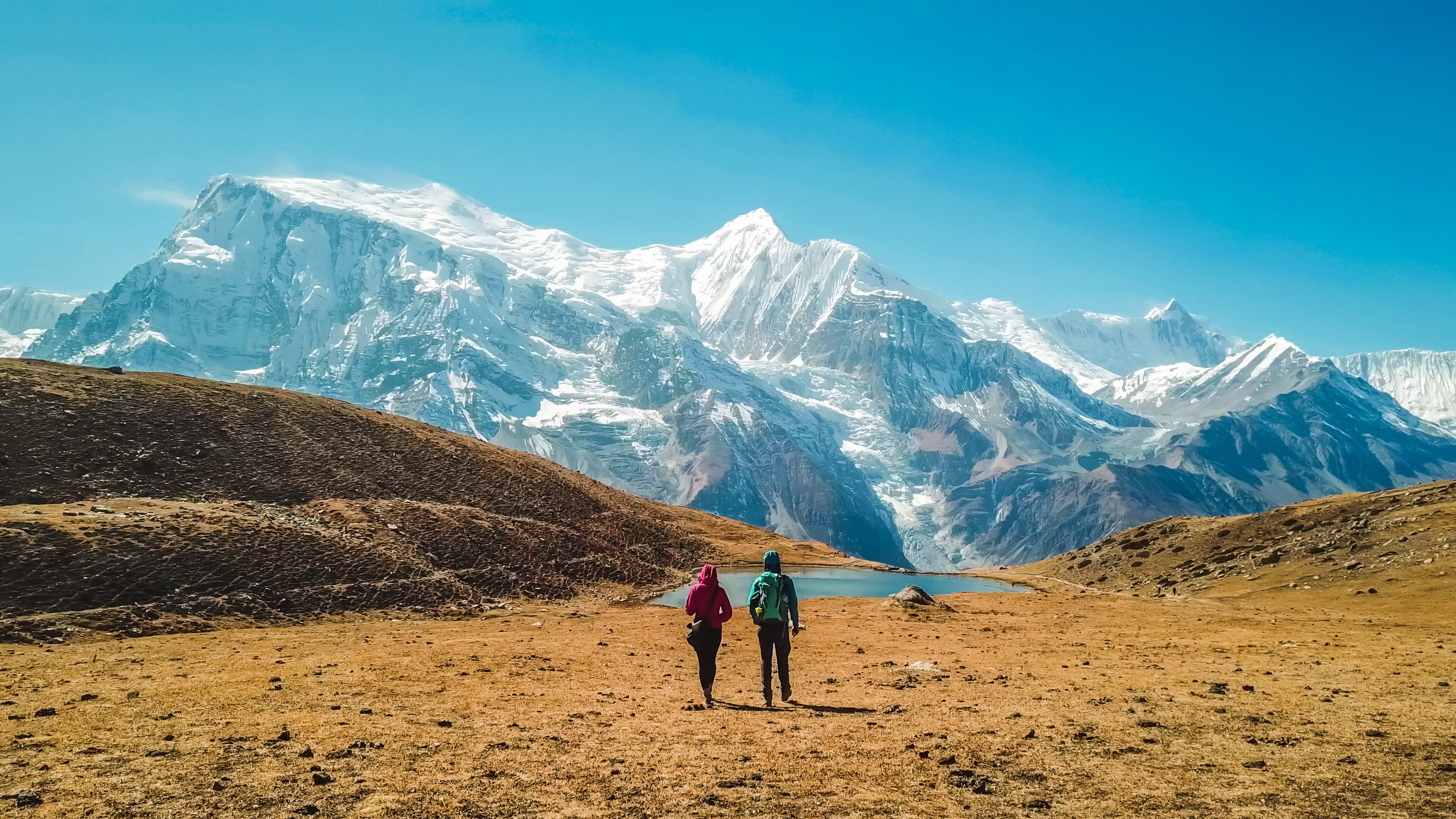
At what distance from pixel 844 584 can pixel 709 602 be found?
209ft

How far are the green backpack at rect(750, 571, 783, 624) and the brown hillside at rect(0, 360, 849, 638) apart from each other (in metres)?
28.8

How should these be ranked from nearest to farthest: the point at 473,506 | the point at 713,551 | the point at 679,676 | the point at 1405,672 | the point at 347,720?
the point at 347,720
the point at 1405,672
the point at 679,676
the point at 473,506
the point at 713,551

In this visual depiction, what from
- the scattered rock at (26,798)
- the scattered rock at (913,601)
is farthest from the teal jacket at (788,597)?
the scattered rock at (913,601)

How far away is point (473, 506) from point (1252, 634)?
2144 inches

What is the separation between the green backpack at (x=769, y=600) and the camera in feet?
72.4

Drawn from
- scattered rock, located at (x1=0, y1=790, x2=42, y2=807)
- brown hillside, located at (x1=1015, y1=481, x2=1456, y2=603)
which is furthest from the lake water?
scattered rock, located at (x1=0, y1=790, x2=42, y2=807)

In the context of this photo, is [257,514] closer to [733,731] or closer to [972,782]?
[733,731]

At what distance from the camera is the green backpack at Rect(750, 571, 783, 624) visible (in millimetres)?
22062

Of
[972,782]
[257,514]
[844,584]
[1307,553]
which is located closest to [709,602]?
[972,782]

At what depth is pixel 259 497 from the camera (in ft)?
177

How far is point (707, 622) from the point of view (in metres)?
22.3

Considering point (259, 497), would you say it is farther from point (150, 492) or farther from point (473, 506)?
point (473, 506)

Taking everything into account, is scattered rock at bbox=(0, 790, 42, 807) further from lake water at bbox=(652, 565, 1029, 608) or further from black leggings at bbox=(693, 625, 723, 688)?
lake water at bbox=(652, 565, 1029, 608)

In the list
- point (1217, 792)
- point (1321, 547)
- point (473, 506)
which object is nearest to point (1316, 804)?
point (1217, 792)
